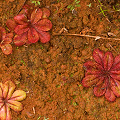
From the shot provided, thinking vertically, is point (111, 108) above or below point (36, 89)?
below

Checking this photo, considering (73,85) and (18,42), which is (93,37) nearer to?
(73,85)

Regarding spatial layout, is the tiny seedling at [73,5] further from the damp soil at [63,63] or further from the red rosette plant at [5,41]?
the red rosette plant at [5,41]

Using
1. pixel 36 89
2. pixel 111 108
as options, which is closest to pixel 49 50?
pixel 36 89

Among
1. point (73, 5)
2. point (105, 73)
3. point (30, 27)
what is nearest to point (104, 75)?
point (105, 73)

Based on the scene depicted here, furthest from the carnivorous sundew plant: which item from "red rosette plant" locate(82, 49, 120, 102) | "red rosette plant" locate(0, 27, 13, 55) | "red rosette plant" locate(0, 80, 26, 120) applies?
"red rosette plant" locate(82, 49, 120, 102)

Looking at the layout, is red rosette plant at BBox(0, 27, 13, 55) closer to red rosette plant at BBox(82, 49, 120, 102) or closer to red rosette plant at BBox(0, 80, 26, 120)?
red rosette plant at BBox(0, 80, 26, 120)

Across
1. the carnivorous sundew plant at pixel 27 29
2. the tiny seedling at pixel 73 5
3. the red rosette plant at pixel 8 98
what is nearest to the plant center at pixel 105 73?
the carnivorous sundew plant at pixel 27 29
